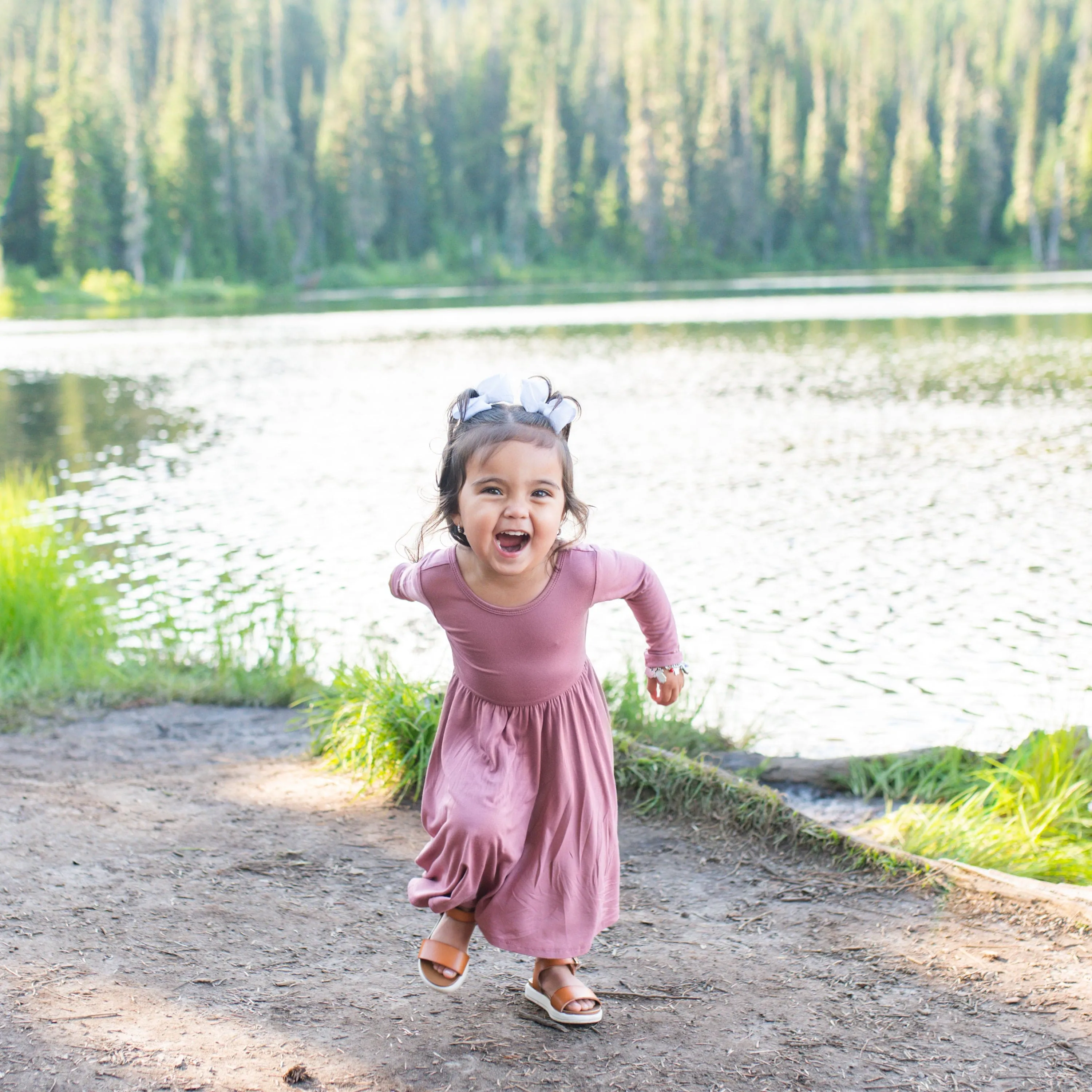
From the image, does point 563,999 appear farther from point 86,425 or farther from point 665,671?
point 86,425

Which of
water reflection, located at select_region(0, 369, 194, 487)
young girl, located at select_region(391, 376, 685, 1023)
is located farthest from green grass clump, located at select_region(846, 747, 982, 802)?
water reflection, located at select_region(0, 369, 194, 487)

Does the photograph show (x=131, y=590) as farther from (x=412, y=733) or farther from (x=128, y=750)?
(x=412, y=733)

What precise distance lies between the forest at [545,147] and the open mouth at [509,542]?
63.2m

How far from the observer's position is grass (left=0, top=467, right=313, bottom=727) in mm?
6402

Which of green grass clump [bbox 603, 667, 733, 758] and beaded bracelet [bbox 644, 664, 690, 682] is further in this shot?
green grass clump [bbox 603, 667, 733, 758]

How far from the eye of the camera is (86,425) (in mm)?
20250

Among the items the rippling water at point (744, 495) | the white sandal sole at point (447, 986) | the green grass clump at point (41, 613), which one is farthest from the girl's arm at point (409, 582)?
the green grass clump at point (41, 613)

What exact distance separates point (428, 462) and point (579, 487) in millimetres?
3113

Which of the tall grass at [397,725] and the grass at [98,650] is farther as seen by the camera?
the grass at [98,650]

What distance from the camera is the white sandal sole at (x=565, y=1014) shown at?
3.03m

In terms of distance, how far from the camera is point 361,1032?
Answer: 9.79 feet

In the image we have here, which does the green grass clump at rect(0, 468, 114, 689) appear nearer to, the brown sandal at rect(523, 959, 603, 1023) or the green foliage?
the green foliage

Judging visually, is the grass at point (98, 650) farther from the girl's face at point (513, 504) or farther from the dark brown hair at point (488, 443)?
the girl's face at point (513, 504)

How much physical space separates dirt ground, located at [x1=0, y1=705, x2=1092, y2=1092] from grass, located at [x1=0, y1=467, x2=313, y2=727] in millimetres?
1753
